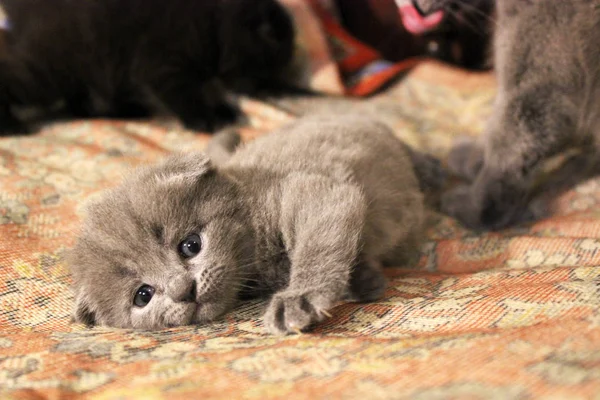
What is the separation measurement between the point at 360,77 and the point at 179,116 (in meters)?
0.97

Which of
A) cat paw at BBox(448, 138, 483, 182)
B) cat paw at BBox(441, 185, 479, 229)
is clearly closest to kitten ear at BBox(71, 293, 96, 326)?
cat paw at BBox(441, 185, 479, 229)

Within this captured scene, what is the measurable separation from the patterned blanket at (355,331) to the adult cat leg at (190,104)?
0.42 meters

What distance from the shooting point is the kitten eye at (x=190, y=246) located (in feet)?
4.02

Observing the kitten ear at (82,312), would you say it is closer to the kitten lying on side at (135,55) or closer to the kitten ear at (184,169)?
the kitten ear at (184,169)

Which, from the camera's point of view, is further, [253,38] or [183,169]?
[253,38]

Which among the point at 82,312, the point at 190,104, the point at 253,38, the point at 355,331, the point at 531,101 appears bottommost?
the point at 355,331

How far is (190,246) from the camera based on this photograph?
1230 mm

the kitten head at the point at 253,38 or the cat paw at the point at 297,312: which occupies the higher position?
the kitten head at the point at 253,38

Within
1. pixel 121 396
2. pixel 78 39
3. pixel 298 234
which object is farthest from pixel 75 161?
pixel 121 396

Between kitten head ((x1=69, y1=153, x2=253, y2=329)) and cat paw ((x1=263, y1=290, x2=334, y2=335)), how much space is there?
0.55 ft

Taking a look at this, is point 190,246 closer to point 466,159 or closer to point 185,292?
point 185,292

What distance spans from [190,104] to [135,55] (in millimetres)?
341

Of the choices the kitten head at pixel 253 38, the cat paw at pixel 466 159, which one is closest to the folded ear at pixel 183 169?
the cat paw at pixel 466 159

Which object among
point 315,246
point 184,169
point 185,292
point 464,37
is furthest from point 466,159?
point 185,292
